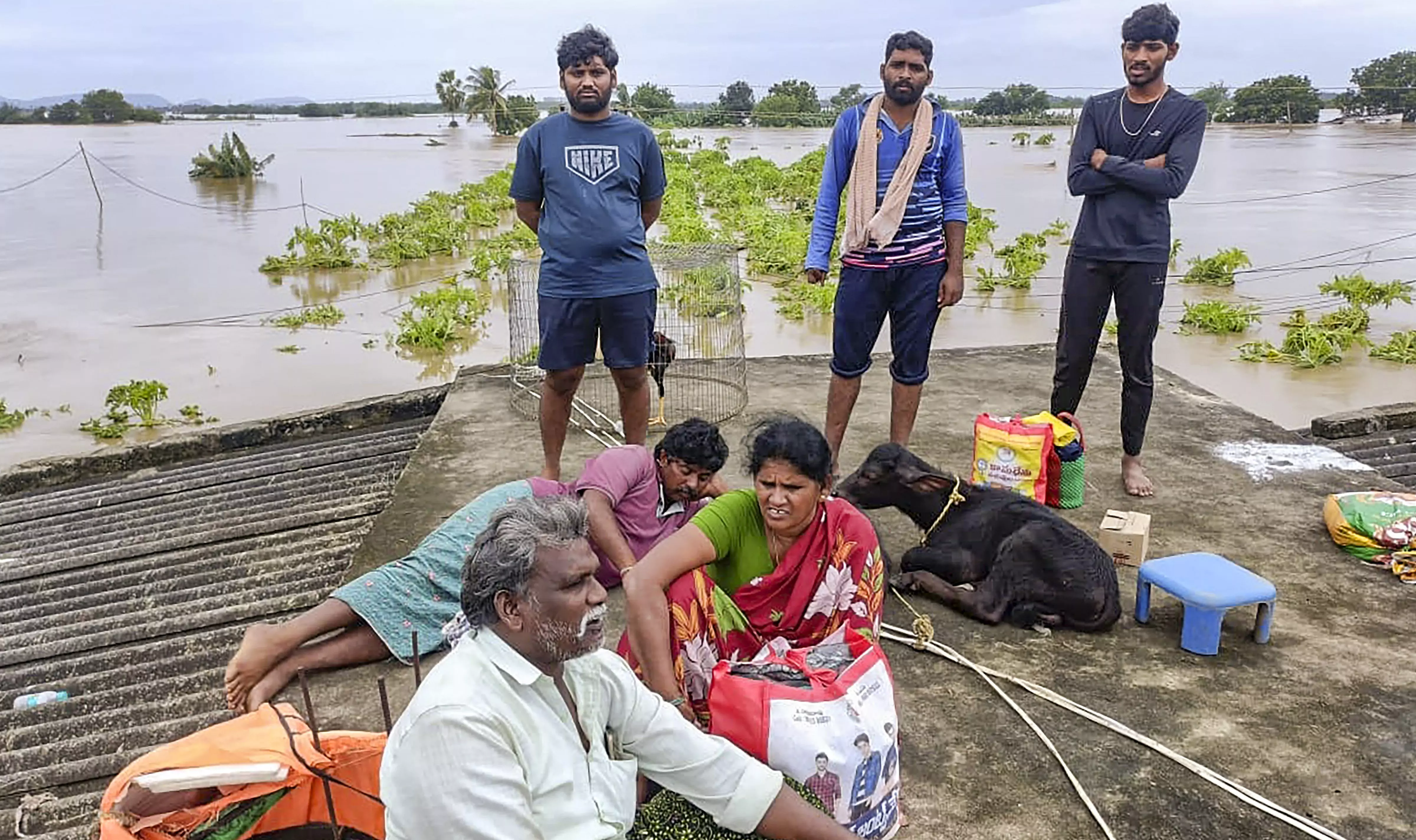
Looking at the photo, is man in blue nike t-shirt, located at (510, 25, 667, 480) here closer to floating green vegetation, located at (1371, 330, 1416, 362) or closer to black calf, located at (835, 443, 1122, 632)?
black calf, located at (835, 443, 1122, 632)

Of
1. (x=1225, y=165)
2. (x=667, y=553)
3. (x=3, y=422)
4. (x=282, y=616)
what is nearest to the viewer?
(x=667, y=553)

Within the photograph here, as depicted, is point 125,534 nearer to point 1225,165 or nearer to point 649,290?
point 649,290

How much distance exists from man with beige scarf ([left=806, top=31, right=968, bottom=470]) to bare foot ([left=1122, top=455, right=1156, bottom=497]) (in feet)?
3.60

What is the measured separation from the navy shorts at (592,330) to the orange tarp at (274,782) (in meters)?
2.08

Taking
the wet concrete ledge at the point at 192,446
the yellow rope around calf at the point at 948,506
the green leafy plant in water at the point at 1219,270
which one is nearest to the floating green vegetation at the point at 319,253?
the wet concrete ledge at the point at 192,446

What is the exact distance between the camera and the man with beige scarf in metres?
4.21

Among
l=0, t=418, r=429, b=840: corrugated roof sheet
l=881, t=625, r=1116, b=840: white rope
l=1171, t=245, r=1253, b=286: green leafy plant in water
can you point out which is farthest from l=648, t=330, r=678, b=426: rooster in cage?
l=1171, t=245, r=1253, b=286: green leafy plant in water

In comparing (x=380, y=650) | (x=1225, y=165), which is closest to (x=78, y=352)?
(x=380, y=650)

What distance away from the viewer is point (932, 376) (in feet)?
21.7

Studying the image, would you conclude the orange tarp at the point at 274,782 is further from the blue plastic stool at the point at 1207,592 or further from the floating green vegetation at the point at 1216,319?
the floating green vegetation at the point at 1216,319

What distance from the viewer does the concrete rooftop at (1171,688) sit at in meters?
2.51

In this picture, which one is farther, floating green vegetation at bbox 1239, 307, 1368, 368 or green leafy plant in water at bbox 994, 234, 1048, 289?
green leafy plant in water at bbox 994, 234, 1048, 289

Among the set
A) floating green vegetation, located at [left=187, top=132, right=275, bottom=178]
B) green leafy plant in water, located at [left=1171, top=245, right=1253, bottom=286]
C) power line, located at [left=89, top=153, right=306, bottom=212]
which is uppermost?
floating green vegetation, located at [left=187, top=132, right=275, bottom=178]

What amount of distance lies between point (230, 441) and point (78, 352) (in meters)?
6.90
